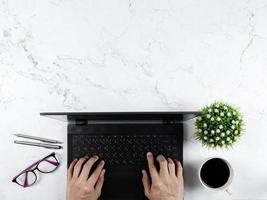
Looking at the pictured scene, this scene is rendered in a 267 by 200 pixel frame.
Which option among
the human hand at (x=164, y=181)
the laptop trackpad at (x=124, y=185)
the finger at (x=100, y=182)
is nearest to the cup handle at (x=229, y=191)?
the human hand at (x=164, y=181)

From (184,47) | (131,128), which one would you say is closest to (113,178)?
(131,128)

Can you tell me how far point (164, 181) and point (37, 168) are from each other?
409mm

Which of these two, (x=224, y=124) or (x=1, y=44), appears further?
(x=1, y=44)

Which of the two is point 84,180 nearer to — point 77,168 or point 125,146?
point 77,168

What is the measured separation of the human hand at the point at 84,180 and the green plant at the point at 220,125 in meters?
0.33

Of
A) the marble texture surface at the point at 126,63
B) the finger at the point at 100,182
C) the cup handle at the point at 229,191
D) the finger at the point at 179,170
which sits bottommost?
the cup handle at the point at 229,191

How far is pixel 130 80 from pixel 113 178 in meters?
0.32

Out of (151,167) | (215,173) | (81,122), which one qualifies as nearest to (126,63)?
(81,122)

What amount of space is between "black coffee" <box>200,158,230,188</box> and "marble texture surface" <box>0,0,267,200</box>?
77 mm

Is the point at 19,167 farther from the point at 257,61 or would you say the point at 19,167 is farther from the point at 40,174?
the point at 257,61

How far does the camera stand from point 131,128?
1131 mm

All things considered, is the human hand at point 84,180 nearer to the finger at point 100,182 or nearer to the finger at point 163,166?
the finger at point 100,182

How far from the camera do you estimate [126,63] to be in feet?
3.93

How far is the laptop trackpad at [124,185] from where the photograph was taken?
112 cm
